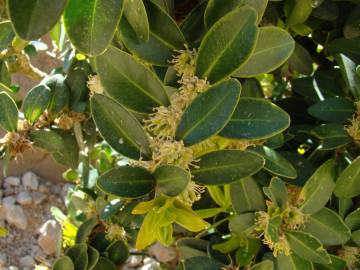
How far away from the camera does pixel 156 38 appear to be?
0.76 m

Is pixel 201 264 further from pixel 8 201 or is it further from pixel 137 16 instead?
pixel 8 201

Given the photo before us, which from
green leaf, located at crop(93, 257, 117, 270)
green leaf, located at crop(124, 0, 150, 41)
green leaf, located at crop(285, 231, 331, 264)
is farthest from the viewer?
green leaf, located at crop(93, 257, 117, 270)

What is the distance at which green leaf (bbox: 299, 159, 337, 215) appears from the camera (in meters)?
0.91

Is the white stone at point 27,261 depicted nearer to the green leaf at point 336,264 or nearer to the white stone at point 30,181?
the white stone at point 30,181

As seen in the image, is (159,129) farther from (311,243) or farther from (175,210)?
(311,243)

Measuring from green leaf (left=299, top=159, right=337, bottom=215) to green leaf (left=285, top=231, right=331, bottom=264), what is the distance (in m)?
0.05

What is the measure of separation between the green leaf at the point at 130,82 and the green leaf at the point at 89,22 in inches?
5.7

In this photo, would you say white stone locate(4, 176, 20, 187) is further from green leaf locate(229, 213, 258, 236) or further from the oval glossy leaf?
the oval glossy leaf

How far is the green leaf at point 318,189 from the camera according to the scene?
2.97ft

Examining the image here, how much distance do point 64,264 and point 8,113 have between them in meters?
0.29

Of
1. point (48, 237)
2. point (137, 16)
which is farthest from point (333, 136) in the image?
point (48, 237)

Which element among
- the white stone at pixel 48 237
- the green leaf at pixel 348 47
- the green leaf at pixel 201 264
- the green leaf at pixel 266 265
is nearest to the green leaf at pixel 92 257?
the green leaf at pixel 201 264

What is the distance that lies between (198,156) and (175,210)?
0.08m

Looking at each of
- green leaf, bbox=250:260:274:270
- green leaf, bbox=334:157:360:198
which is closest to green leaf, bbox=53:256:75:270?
green leaf, bbox=250:260:274:270
